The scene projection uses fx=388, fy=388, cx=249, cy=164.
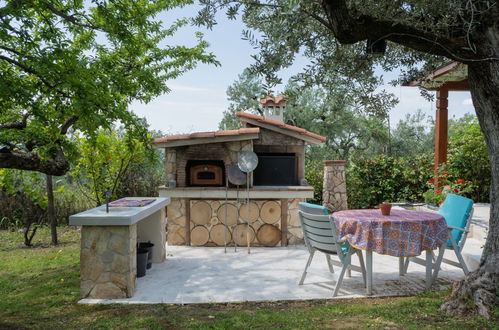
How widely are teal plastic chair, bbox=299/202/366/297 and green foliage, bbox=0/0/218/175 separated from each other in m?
2.23

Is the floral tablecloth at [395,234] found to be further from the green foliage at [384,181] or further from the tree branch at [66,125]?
the green foliage at [384,181]

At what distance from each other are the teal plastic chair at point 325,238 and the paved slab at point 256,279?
27cm

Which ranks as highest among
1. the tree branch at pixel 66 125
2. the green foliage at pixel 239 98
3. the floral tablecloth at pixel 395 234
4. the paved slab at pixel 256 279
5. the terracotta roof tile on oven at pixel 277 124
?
the green foliage at pixel 239 98

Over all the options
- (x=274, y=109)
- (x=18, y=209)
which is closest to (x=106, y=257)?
(x=274, y=109)

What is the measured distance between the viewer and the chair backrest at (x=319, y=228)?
429cm

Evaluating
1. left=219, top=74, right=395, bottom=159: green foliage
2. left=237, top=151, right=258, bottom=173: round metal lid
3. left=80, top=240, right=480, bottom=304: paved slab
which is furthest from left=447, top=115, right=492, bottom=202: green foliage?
left=219, top=74, right=395, bottom=159: green foliage

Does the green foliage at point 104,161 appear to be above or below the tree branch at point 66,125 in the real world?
below

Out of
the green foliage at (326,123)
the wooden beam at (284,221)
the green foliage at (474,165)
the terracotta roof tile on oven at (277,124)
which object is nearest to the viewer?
the wooden beam at (284,221)

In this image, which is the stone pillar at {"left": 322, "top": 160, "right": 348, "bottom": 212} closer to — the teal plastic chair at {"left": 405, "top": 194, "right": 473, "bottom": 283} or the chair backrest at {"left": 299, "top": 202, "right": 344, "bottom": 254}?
the teal plastic chair at {"left": 405, "top": 194, "right": 473, "bottom": 283}

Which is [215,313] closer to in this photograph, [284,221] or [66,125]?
[66,125]

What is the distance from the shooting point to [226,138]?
6.54m

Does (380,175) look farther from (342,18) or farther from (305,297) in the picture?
(342,18)

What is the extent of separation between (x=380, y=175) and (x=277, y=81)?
730cm

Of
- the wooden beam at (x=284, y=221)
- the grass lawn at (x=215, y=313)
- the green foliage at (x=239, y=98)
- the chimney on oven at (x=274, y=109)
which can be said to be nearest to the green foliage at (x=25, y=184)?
the grass lawn at (x=215, y=313)
